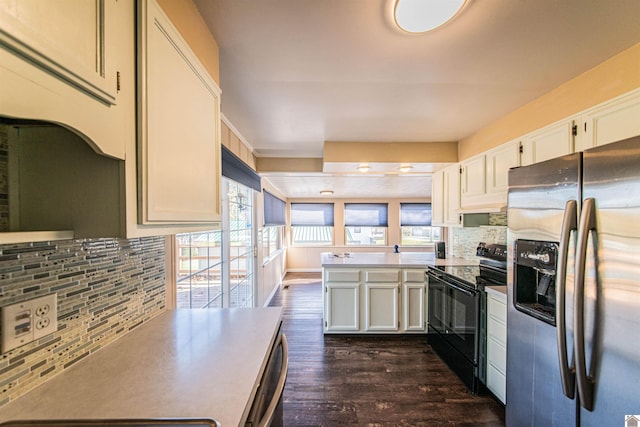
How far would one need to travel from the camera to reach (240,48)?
1.36 meters

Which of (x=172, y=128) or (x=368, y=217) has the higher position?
(x=172, y=128)

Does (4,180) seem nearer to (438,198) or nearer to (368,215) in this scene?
(438,198)

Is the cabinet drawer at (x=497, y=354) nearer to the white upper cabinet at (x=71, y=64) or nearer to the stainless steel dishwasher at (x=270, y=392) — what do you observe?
the stainless steel dishwasher at (x=270, y=392)

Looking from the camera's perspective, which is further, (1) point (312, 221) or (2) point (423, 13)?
(1) point (312, 221)

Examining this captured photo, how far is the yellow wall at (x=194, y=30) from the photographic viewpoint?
919 millimetres


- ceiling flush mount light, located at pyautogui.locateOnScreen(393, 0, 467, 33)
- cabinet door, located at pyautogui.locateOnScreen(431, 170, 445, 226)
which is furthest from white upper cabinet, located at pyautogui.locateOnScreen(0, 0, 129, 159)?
cabinet door, located at pyautogui.locateOnScreen(431, 170, 445, 226)

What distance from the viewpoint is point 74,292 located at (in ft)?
2.90

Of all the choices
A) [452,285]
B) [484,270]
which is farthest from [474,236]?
[452,285]

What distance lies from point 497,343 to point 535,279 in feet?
2.62

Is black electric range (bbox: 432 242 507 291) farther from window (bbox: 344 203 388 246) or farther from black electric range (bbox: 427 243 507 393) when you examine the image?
window (bbox: 344 203 388 246)

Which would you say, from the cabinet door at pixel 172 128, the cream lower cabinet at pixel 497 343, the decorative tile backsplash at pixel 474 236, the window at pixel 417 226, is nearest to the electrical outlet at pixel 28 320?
the cabinet door at pixel 172 128

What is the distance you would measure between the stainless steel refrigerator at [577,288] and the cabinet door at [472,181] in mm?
1287

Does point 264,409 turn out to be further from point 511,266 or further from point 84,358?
point 511,266

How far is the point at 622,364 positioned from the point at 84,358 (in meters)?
1.89
